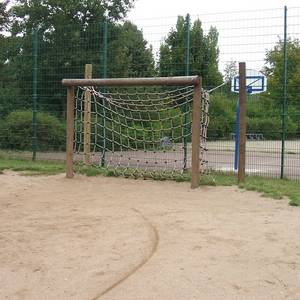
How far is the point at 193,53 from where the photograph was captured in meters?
12.5

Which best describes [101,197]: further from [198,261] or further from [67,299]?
[67,299]

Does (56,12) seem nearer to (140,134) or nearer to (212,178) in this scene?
(140,134)

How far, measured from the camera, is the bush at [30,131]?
Answer: 14.2 meters

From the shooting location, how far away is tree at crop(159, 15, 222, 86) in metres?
A: 12.2

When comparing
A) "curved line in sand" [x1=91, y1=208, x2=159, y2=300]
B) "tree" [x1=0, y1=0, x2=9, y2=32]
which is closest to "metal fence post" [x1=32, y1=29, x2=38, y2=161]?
"curved line in sand" [x1=91, y1=208, x2=159, y2=300]

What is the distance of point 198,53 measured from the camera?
41.2ft

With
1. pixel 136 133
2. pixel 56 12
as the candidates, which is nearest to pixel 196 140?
pixel 136 133

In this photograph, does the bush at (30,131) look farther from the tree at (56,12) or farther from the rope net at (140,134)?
the tree at (56,12)

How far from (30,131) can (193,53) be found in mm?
4665

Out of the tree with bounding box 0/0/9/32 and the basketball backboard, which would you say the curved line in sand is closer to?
the basketball backboard

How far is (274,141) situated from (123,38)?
5904 millimetres

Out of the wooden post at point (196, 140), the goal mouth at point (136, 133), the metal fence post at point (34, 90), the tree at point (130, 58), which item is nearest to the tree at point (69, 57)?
the tree at point (130, 58)

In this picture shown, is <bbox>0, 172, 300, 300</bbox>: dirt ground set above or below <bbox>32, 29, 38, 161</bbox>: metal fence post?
below

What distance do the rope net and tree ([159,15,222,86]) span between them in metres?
0.68
